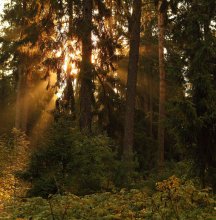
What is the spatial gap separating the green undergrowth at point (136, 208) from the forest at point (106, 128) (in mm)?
24

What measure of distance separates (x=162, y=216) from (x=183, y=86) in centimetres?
510

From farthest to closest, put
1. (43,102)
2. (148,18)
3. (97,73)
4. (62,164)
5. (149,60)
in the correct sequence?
(43,102) < (149,60) < (148,18) < (97,73) < (62,164)

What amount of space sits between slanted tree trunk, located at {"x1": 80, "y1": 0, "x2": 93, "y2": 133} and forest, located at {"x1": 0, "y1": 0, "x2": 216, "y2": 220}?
43 mm

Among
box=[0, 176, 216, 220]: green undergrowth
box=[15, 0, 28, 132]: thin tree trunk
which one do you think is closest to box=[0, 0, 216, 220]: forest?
box=[0, 176, 216, 220]: green undergrowth

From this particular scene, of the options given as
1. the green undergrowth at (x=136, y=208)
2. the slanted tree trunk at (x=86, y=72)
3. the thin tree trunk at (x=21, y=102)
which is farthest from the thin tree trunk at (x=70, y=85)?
the green undergrowth at (x=136, y=208)

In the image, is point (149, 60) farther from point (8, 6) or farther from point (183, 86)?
point (183, 86)

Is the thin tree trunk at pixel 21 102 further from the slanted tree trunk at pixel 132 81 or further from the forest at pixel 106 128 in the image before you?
the slanted tree trunk at pixel 132 81

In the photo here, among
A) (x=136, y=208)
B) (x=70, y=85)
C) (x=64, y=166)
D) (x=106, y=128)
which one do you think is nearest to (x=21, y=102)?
(x=106, y=128)

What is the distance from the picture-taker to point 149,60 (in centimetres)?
3044

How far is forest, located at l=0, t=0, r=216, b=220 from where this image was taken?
8.12 meters

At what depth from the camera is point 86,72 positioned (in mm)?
17625

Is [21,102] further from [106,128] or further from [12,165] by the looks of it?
[12,165]

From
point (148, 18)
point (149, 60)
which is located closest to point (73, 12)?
point (148, 18)

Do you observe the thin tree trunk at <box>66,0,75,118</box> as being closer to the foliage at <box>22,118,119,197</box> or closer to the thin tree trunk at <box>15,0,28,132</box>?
the foliage at <box>22,118,119,197</box>
